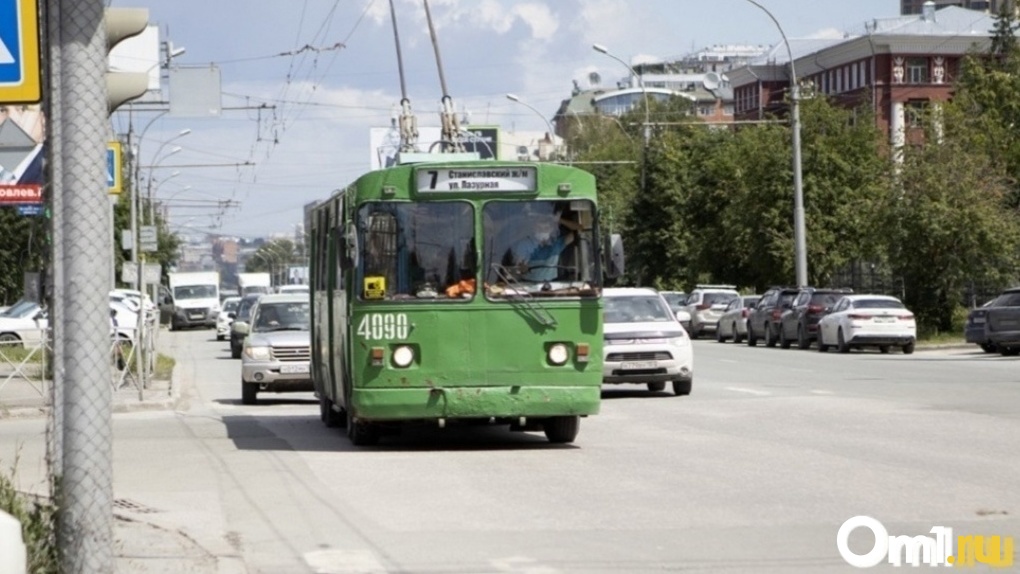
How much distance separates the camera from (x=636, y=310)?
29484 mm

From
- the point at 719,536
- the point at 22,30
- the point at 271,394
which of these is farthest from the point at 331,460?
the point at 271,394

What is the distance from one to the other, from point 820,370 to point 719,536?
24282mm

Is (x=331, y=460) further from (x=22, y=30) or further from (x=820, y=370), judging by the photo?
(x=820, y=370)

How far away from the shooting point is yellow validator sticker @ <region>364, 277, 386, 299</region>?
18188mm

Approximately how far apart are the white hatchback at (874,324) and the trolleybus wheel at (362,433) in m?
28.1

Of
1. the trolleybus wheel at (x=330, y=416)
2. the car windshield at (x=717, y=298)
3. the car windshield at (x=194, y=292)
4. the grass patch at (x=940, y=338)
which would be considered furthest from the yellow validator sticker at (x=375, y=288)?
the car windshield at (x=194, y=292)

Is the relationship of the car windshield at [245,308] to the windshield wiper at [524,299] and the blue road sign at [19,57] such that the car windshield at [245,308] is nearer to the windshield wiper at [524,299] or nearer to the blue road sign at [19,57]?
the windshield wiper at [524,299]

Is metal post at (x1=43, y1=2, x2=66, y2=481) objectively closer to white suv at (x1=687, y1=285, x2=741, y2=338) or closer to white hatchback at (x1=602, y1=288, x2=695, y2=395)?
white hatchback at (x1=602, y1=288, x2=695, y2=395)

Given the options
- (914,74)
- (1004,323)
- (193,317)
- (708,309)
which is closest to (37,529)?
(1004,323)

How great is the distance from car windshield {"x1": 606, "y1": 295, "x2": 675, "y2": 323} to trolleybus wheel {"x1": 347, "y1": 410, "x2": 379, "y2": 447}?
10.3 m

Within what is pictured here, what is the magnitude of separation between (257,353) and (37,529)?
1848 cm

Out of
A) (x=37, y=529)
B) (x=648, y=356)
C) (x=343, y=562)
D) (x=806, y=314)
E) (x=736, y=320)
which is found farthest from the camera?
(x=736, y=320)

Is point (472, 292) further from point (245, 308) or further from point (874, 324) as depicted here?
point (245, 308)

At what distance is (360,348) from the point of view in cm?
1806
